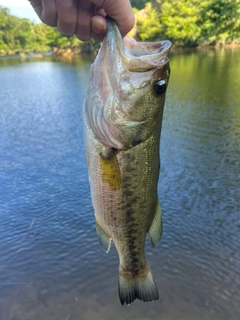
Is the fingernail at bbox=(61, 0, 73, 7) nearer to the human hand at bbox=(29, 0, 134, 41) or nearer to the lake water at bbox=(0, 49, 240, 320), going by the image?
the human hand at bbox=(29, 0, 134, 41)

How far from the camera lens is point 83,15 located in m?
2.08

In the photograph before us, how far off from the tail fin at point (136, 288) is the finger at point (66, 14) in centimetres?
189

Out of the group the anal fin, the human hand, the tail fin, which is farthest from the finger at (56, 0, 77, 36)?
the tail fin

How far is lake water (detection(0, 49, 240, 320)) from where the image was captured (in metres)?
5.61

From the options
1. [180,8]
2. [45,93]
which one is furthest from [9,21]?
[45,93]

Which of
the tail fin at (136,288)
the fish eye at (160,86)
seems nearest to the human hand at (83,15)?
the fish eye at (160,86)

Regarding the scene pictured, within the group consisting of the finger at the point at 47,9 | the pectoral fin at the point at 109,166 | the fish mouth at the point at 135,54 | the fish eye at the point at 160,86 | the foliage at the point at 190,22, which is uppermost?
the finger at the point at 47,9

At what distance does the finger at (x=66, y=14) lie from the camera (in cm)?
201

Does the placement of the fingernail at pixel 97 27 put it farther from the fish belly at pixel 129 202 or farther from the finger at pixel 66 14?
the fish belly at pixel 129 202

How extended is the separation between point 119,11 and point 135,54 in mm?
284

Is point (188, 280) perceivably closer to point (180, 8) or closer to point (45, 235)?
point (45, 235)

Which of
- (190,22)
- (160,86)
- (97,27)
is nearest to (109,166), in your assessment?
(160,86)

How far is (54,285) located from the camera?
20.2ft

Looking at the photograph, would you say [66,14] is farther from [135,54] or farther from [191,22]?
[191,22]
